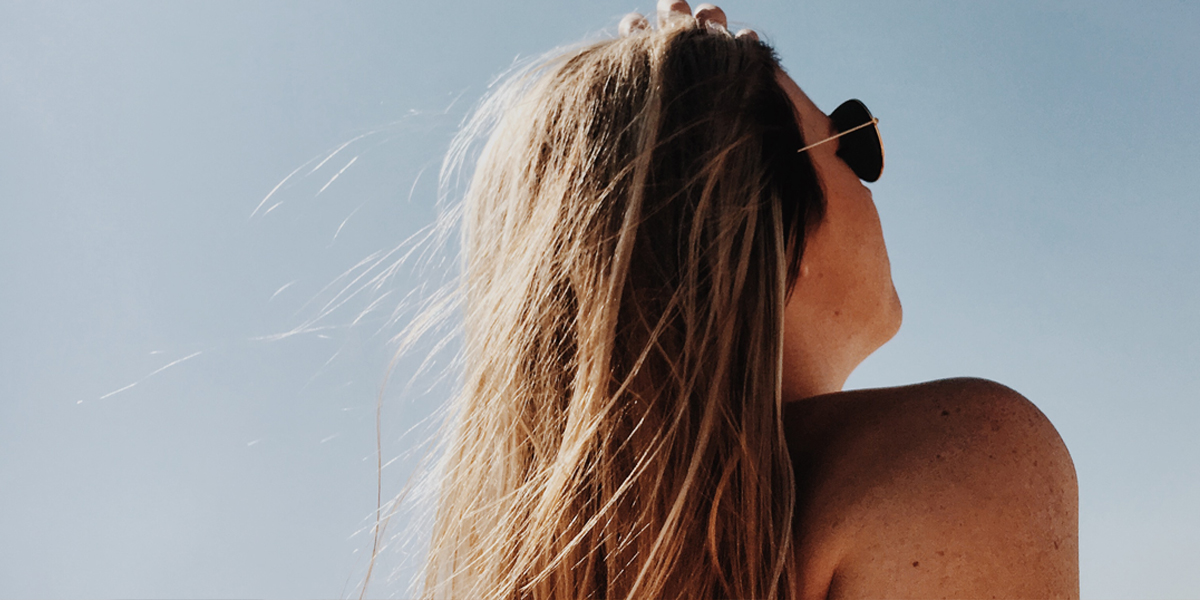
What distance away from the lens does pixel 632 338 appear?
156 centimetres

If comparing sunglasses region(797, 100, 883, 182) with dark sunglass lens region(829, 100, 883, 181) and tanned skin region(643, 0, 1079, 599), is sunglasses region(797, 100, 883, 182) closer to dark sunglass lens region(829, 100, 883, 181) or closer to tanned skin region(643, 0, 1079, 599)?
dark sunglass lens region(829, 100, 883, 181)

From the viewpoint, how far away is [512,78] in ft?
6.88

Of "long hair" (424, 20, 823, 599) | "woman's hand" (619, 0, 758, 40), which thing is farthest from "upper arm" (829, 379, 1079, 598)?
"woman's hand" (619, 0, 758, 40)

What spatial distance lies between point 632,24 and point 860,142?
2.27 ft

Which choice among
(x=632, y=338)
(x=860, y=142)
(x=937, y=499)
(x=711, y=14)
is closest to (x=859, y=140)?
(x=860, y=142)

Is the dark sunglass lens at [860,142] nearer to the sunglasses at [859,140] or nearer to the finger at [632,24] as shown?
the sunglasses at [859,140]

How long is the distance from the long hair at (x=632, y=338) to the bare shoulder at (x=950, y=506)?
0.10 metres

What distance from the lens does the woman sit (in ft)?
4.21

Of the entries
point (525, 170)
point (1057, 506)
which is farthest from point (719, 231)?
point (1057, 506)

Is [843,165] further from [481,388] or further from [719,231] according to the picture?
[481,388]

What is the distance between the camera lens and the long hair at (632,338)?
1455 millimetres

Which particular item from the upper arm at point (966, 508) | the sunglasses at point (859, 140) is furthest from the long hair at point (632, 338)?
the sunglasses at point (859, 140)

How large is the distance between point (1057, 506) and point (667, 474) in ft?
2.08

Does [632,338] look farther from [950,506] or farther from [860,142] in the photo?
[860,142]
